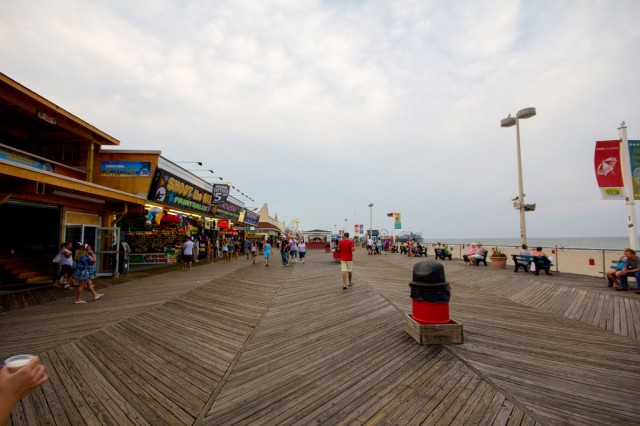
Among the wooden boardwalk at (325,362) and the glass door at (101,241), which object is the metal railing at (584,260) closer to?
the wooden boardwalk at (325,362)

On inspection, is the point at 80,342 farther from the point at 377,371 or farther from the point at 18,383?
the point at 377,371

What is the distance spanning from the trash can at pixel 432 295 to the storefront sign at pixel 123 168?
14461 millimetres

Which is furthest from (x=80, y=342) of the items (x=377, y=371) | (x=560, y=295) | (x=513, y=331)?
(x=560, y=295)

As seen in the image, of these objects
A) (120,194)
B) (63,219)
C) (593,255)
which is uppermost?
(120,194)

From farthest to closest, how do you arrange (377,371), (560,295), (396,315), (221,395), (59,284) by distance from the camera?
(59,284), (560,295), (396,315), (377,371), (221,395)

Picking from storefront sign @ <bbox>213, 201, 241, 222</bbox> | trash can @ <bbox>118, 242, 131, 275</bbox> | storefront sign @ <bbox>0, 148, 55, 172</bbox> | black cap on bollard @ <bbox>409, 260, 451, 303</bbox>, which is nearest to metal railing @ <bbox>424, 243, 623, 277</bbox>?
black cap on bollard @ <bbox>409, 260, 451, 303</bbox>

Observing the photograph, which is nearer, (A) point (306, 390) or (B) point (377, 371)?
(A) point (306, 390)

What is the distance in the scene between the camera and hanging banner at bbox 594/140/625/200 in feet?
31.9

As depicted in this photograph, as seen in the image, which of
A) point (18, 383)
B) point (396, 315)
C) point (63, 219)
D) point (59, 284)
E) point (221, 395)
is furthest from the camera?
point (63, 219)

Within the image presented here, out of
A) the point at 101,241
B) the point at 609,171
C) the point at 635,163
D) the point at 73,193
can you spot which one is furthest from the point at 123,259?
the point at 635,163

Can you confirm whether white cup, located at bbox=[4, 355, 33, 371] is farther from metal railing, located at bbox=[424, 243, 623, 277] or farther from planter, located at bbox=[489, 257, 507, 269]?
planter, located at bbox=[489, 257, 507, 269]

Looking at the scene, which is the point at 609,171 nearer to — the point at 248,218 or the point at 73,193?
the point at 73,193

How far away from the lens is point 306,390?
10.5 ft

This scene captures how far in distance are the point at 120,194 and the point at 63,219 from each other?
6.92 feet
